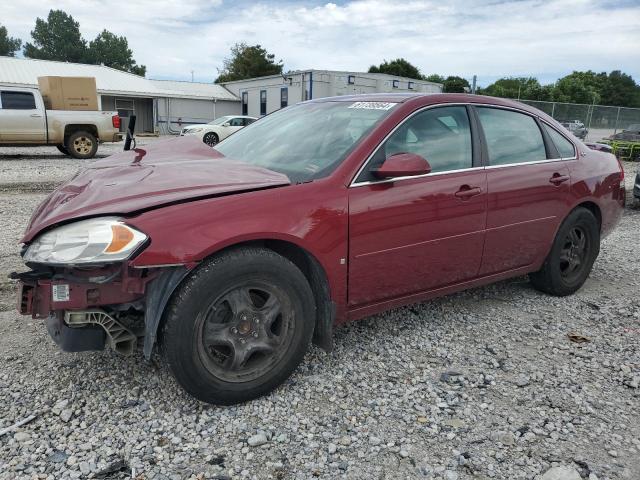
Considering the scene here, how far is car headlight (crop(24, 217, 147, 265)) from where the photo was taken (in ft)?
7.50

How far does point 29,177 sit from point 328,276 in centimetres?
950

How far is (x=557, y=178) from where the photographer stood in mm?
4047

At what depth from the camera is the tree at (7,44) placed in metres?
86.2

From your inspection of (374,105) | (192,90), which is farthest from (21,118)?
(192,90)

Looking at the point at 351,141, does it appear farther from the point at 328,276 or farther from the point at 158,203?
the point at 158,203

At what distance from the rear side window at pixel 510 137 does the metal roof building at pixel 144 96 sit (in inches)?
1315

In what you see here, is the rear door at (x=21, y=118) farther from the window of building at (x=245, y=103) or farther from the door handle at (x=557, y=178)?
the window of building at (x=245, y=103)

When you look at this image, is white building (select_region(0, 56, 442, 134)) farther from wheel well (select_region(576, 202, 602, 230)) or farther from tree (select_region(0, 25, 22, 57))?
tree (select_region(0, 25, 22, 57))

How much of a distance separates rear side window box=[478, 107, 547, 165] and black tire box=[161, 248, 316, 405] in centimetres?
190

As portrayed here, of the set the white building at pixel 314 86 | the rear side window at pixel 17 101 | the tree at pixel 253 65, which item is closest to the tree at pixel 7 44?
the tree at pixel 253 65

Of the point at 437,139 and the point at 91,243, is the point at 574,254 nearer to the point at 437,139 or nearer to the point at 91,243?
the point at 437,139

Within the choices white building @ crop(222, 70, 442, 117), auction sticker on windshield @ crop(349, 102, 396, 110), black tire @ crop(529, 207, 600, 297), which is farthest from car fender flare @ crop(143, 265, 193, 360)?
white building @ crop(222, 70, 442, 117)

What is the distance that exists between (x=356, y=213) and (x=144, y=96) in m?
37.2

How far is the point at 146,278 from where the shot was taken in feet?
7.80
